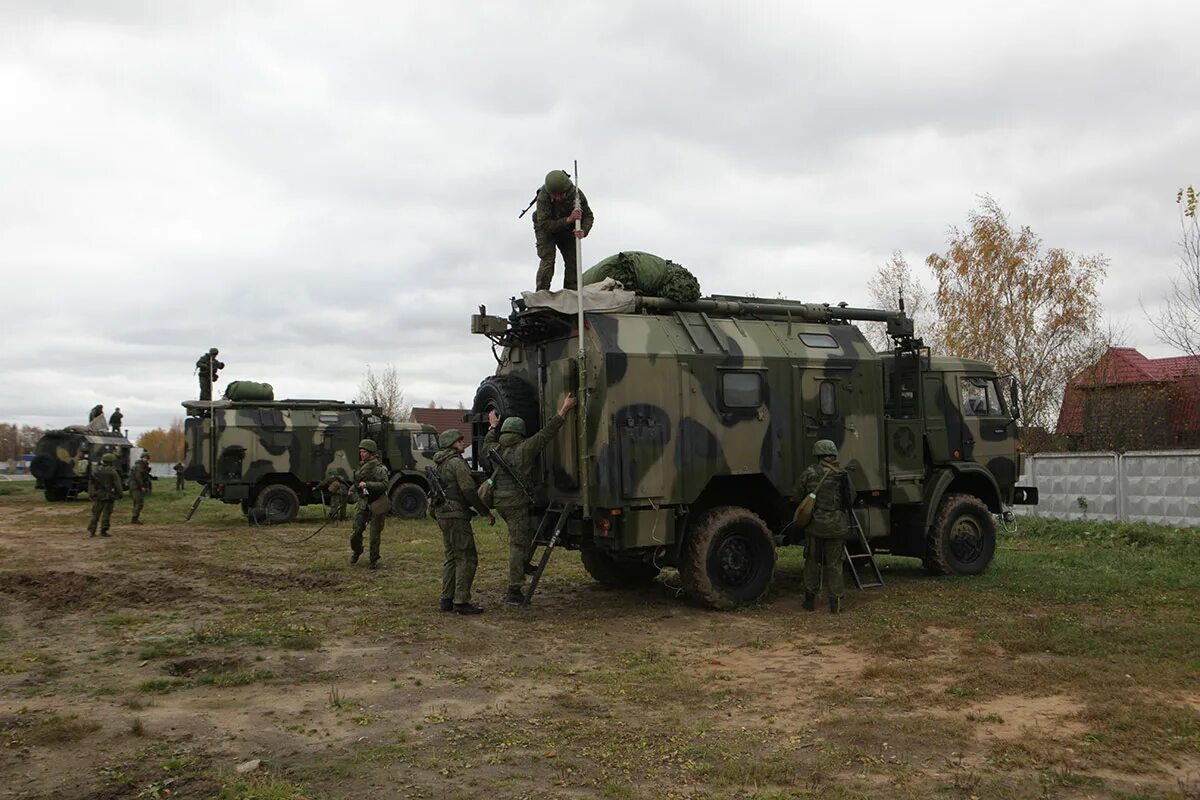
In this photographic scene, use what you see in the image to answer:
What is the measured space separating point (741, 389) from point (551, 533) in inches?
94.1

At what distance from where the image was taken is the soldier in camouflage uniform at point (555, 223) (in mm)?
9977

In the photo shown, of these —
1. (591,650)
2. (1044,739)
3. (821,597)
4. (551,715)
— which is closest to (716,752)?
(551,715)

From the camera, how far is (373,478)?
1230 centimetres

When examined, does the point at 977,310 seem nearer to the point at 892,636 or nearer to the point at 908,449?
the point at 908,449

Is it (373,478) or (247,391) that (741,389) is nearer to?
(373,478)

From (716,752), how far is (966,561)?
7146mm

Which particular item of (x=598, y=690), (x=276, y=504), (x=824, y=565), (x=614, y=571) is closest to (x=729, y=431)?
(x=824, y=565)

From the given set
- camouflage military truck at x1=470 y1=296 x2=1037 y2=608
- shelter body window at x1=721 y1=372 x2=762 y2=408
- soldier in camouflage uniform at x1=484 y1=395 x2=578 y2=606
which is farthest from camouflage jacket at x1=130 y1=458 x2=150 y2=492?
shelter body window at x1=721 y1=372 x2=762 y2=408

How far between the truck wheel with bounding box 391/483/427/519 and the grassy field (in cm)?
915

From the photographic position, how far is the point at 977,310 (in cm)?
2906

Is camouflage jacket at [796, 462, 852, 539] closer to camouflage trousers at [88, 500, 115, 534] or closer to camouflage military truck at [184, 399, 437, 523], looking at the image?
camouflage military truck at [184, 399, 437, 523]

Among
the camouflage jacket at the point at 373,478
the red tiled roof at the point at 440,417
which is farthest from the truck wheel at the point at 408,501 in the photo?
the red tiled roof at the point at 440,417

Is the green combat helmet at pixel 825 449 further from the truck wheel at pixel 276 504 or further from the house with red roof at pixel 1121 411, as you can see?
the house with red roof at pixel 1121 411

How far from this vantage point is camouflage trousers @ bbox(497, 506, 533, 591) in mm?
9047
